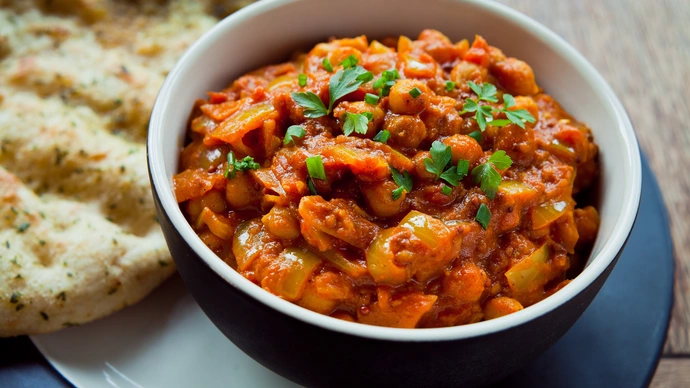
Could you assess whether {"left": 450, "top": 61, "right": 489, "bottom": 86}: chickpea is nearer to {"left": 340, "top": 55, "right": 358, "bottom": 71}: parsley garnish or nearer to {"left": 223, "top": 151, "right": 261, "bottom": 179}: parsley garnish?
{"left": 340, "top": 55, "right": 358, "bottom": 71}: parsley garnish

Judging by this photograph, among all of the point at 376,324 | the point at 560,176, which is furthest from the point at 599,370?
the point at 376,324

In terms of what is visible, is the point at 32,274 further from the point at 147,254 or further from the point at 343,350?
the point at 343,350

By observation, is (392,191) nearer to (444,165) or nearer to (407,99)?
(444,165)

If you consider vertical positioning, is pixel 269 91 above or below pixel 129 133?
above

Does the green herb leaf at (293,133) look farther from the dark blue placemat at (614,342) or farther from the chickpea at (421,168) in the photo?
the dark blue placemat at (614,342)

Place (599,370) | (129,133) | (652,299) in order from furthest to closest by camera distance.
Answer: (129,133) → (652,299) → (599,370)

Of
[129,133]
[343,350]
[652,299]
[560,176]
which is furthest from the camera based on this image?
[129,133]

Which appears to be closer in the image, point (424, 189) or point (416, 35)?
point (424, 189)
